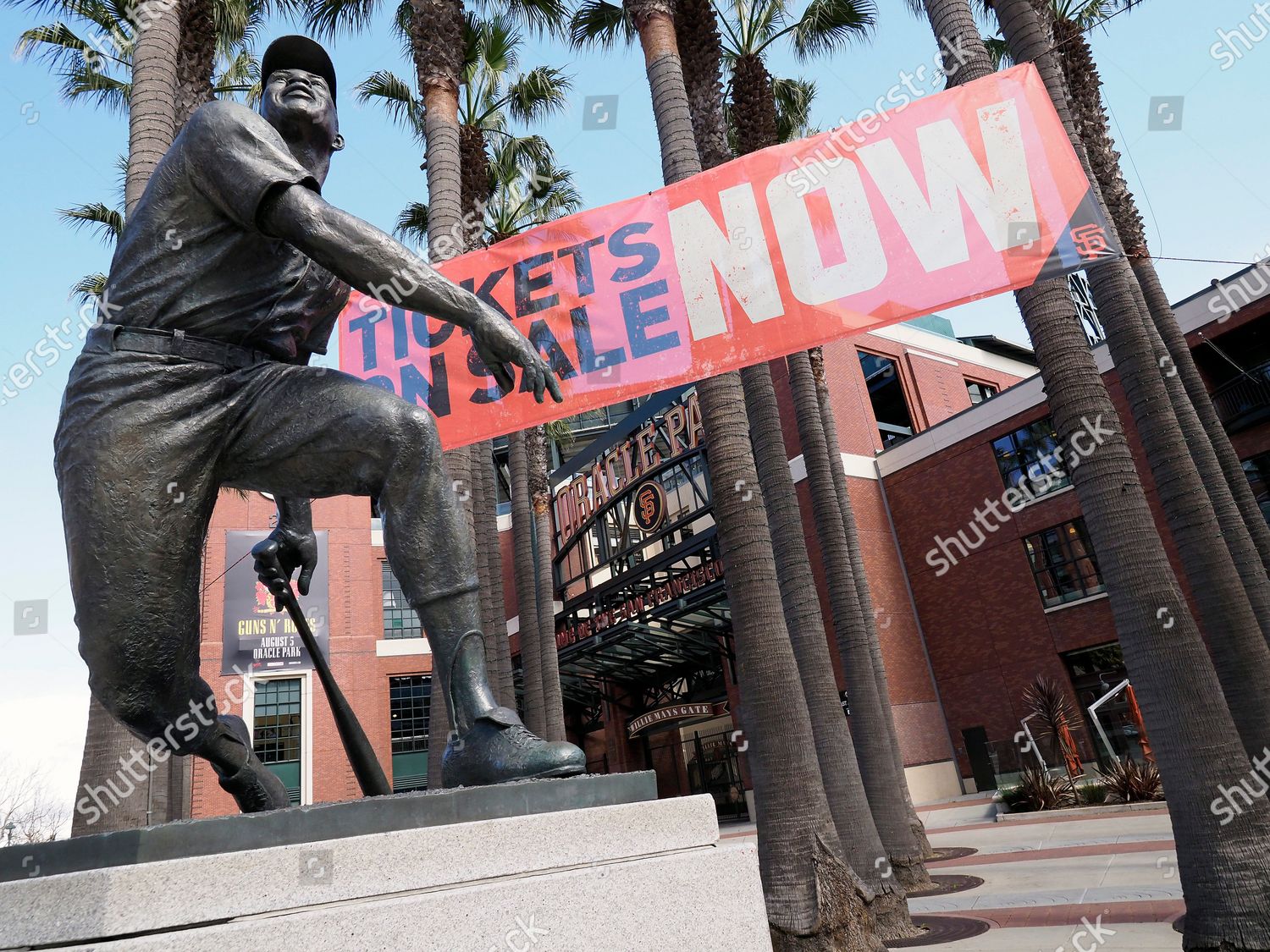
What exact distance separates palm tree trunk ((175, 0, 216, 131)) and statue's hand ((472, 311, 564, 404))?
11.2 meters

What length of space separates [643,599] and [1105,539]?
19.5 m

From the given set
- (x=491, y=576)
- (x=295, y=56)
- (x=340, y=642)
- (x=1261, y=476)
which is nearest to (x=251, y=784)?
(x=295, y=56)

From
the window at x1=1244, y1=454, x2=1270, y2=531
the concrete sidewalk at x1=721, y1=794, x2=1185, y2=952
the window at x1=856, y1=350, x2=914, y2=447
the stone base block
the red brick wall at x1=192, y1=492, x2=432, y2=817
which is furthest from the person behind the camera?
the window at x1=856, y1=350, x2=914, y2=447

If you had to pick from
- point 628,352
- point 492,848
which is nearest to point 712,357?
point 628,352

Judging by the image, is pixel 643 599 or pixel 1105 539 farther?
pixel 643 599

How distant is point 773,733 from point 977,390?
1222 inches

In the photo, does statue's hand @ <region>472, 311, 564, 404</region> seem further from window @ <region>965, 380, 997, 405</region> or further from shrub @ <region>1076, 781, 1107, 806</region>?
window @ <region>965, 380, 997, 405</region>

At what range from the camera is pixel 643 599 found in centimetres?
2503

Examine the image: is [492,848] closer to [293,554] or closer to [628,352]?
[293,554]

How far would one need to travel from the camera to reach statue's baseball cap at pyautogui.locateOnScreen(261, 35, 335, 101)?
284cm

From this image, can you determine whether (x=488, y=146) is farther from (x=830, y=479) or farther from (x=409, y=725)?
(x=409, y=725)

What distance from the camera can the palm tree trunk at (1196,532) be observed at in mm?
7082

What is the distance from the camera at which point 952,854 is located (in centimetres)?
1231

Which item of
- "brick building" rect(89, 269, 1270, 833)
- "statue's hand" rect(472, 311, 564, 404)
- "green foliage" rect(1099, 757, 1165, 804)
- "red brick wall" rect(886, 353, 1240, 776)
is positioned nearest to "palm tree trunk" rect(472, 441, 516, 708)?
"brick building" rect(89, 269, 1270, 833)
